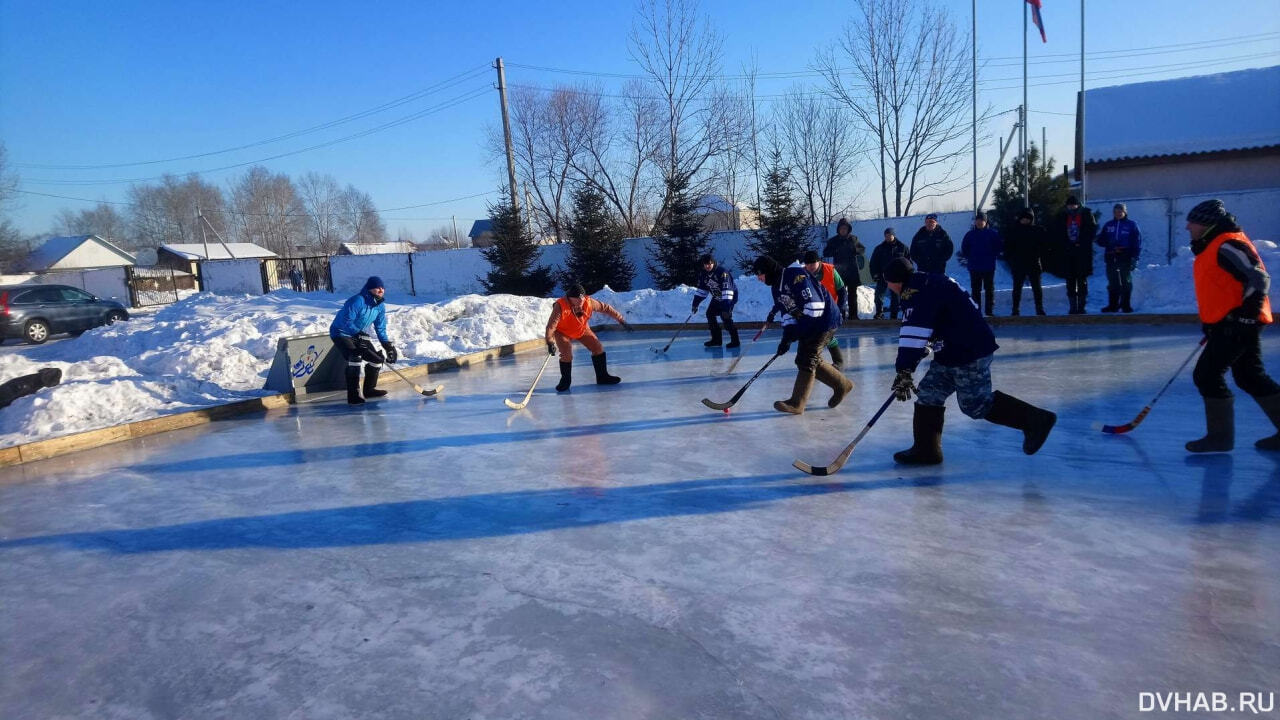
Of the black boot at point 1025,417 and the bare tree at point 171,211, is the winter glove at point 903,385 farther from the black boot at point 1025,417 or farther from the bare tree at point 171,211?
the bare tree at point 171,211

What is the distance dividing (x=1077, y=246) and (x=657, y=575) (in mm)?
11380

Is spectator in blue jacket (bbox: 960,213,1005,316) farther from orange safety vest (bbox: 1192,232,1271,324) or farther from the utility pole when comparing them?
the utility pole

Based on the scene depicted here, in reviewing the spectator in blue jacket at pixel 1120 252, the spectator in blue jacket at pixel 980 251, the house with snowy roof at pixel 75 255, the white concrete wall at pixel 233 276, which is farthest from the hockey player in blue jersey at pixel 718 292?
the house with snowy roof at pixel 75 255

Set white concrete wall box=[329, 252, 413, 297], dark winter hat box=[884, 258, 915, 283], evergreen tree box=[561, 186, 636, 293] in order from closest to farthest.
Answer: dark winter hat box=[884, 258, 915, 283] → evergreen tree box=[561, 186, 636, 293] → white concrete wall box=[329, 252, 413, 297]

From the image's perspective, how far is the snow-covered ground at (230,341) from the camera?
8.41m

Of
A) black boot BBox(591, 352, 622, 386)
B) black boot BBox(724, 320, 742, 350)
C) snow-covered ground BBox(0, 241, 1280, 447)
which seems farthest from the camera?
black boot BBox(724, 320, 742, 350)

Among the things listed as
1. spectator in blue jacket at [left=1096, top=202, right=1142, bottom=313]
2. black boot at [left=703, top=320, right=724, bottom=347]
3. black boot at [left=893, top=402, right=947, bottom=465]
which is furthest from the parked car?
spectator in blue jacket at [left=1096, top=202, right=1142, bottom=313]

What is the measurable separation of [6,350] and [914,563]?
73.8ft

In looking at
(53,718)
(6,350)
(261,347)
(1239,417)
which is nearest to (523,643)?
(53,718)

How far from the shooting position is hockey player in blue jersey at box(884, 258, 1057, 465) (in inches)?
195

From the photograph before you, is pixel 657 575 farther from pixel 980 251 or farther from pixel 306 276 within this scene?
pixel 306 276

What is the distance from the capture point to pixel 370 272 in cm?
2931

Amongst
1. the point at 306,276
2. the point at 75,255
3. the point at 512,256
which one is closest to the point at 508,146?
the point at 512,256

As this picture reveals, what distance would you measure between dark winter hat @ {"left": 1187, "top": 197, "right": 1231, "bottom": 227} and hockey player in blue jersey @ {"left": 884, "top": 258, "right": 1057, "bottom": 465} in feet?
5.40
